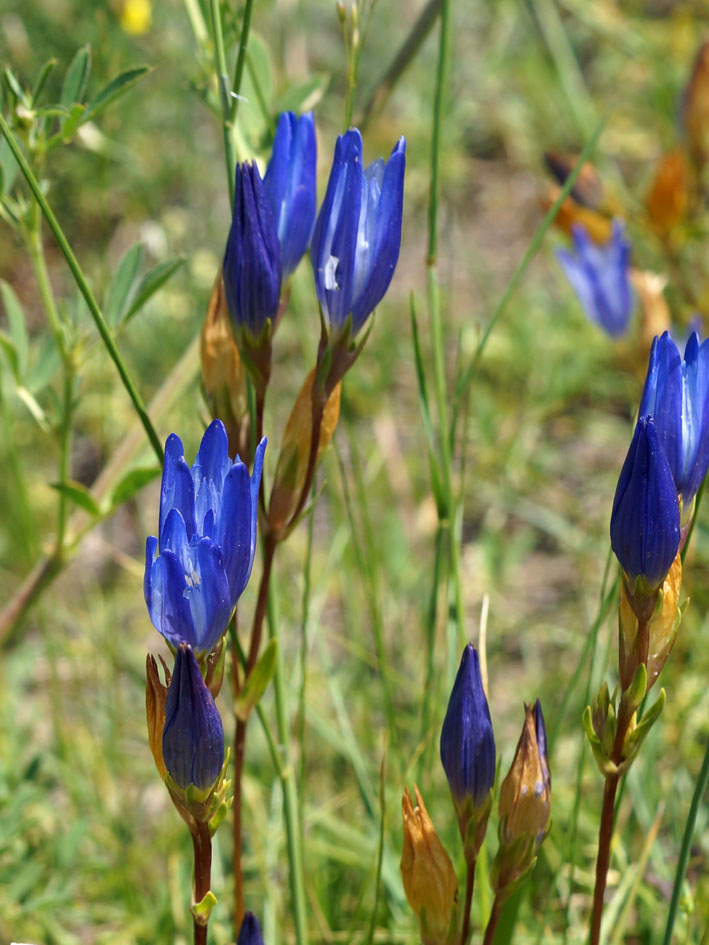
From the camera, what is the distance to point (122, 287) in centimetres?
95

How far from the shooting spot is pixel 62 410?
0.97 metres

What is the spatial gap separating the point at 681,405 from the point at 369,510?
1.31m

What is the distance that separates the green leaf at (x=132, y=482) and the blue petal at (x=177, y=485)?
0.37 m

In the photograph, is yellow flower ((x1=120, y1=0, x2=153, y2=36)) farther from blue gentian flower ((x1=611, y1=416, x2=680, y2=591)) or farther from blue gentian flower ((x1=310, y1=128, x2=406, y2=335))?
blue gentian flower ((x1=611, y1=416, x2=680, y2=591))

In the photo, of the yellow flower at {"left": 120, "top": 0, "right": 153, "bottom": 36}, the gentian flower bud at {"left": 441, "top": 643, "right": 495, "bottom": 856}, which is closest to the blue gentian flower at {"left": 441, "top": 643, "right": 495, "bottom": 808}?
the gentian flower bud at {"left": 441, "top": 643, "right": 495, "bottom": 856}

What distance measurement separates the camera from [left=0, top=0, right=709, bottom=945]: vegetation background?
1077 mm

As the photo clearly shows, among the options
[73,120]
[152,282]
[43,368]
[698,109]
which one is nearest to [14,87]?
[73,120]

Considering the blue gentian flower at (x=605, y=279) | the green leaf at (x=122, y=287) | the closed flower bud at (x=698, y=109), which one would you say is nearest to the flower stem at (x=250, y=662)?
the green leaf at (x=122, y=287)

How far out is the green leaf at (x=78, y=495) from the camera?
0.88 m

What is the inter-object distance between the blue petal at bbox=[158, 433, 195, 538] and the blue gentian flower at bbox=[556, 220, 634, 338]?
3.28 ft

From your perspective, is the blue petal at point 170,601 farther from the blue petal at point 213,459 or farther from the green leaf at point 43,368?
the green leaf at point 43,368

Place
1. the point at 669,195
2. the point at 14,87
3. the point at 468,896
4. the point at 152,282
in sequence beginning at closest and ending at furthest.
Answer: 1. the point at 468,896
2. the point at 14,87
3. the point at 152,282
4. the point at 669,195

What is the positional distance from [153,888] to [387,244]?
93 cm

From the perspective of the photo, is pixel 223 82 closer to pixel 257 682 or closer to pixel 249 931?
pixel 257 682
